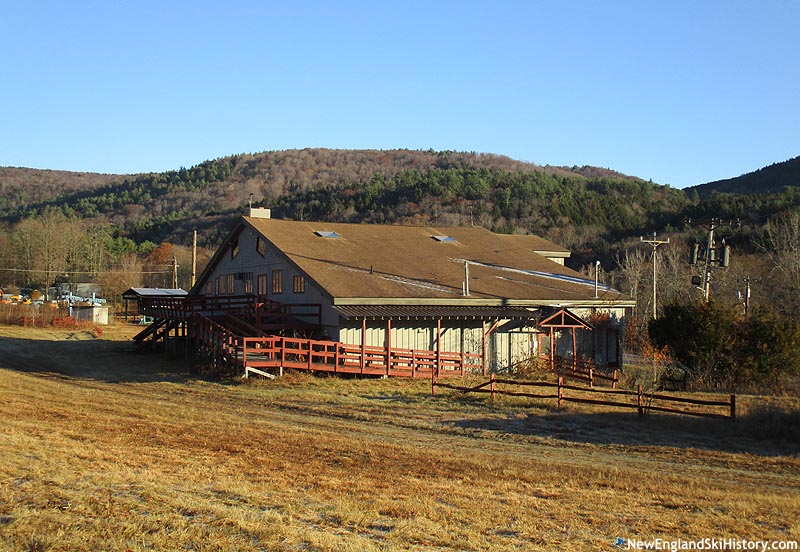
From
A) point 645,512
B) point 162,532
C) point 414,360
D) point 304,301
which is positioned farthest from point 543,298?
point 162,532

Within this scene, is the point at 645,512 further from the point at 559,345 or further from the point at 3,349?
the point at 3,349

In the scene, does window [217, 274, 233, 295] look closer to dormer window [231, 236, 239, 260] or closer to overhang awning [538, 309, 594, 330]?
dormer window [231, 236, 239, 260]

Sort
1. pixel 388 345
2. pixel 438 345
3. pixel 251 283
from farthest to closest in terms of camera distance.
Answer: pixel 251 283 → pixel 438 345 → pixel 388 345

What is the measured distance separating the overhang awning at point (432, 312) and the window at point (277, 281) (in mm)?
5549

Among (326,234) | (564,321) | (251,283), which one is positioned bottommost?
(564,321)

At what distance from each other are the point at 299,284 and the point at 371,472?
2029 centimetres

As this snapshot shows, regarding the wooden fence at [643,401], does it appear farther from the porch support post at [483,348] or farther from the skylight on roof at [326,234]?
the skylight on roof at [326,234]

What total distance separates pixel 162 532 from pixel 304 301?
24.3 meters

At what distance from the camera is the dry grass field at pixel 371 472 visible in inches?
373

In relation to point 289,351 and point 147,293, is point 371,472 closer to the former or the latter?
point 289,351

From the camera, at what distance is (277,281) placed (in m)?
35.5

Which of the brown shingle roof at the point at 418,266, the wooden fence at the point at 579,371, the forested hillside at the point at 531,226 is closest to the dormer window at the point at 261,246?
the brown shingle roof at the point at 418,266

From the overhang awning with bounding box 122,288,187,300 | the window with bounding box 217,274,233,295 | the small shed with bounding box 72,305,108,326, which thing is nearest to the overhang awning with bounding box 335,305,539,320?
the window with bounding box 217,274,233,295

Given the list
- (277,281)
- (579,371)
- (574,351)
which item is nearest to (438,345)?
(574,351)
